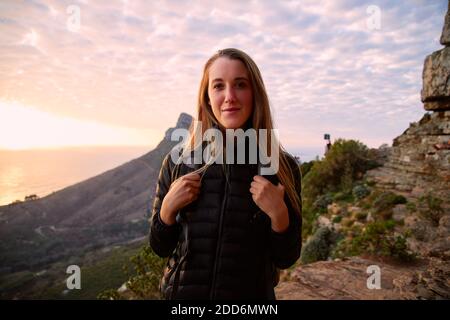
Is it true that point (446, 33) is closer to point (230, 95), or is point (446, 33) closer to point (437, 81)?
point (437, 81)

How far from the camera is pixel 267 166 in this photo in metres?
1.65

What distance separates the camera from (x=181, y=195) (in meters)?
1.52

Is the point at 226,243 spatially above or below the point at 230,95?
below

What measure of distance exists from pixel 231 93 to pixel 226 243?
0.82 metres

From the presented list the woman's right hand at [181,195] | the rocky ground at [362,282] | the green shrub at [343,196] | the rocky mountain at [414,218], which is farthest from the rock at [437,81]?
the woman's right hand at [181,195]

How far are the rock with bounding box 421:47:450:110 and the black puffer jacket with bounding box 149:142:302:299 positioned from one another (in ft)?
31.7

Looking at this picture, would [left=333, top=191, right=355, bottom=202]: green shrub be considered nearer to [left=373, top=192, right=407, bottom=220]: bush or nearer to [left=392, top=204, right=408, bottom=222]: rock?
[left=373, top=192, right=407, bottom=220]: bush

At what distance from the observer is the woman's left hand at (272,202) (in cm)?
144

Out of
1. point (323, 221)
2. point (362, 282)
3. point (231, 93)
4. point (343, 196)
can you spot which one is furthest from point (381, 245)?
point (343, 196)

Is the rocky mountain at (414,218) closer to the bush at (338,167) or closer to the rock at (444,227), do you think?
the rock at (444,227)

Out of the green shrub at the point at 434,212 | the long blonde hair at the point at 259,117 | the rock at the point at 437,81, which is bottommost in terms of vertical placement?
the green shrub at the point at 434,212

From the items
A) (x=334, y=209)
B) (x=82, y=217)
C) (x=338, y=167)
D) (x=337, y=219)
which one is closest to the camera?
(x=337, y=219)

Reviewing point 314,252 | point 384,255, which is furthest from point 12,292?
point 384,255
